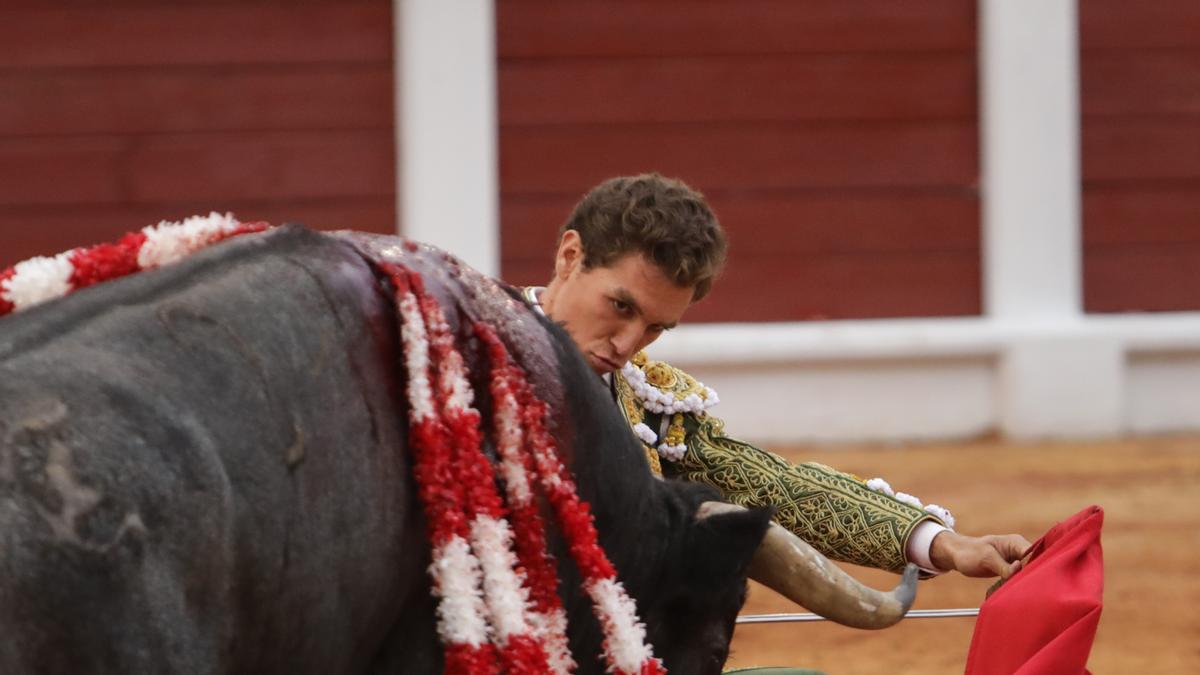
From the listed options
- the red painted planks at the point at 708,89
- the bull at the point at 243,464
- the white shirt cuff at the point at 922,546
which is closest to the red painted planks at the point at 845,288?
the red painted planks at the point at 708,89

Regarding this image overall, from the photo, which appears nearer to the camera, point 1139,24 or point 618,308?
point 618,308

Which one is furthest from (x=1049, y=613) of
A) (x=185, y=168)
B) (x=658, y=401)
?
(x=185, y=168)

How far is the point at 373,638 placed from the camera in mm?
1624

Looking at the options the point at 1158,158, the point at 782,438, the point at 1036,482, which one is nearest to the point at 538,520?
the point at 1036,482

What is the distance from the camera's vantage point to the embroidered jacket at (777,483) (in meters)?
2.33

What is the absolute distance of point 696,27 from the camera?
7000mm

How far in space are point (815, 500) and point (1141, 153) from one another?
5.36 m

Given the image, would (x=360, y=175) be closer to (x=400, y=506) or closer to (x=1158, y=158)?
(x=1158, y=158)

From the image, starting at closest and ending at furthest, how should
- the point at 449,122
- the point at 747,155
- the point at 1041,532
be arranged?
1. the point at 1041,532
2. the point at 449,122
3. the point at 747,155

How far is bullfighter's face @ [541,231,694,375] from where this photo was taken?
84.1 inches

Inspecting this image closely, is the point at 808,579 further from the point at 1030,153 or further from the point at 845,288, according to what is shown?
the point at 1030,153

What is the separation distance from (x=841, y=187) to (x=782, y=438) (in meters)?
1.01

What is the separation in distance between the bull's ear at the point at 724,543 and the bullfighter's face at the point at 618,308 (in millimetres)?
273

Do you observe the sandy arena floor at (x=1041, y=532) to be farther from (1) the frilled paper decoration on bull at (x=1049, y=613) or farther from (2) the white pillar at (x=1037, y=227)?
(1) the frilled paper decoration on bull at (x=1049, y=613)
